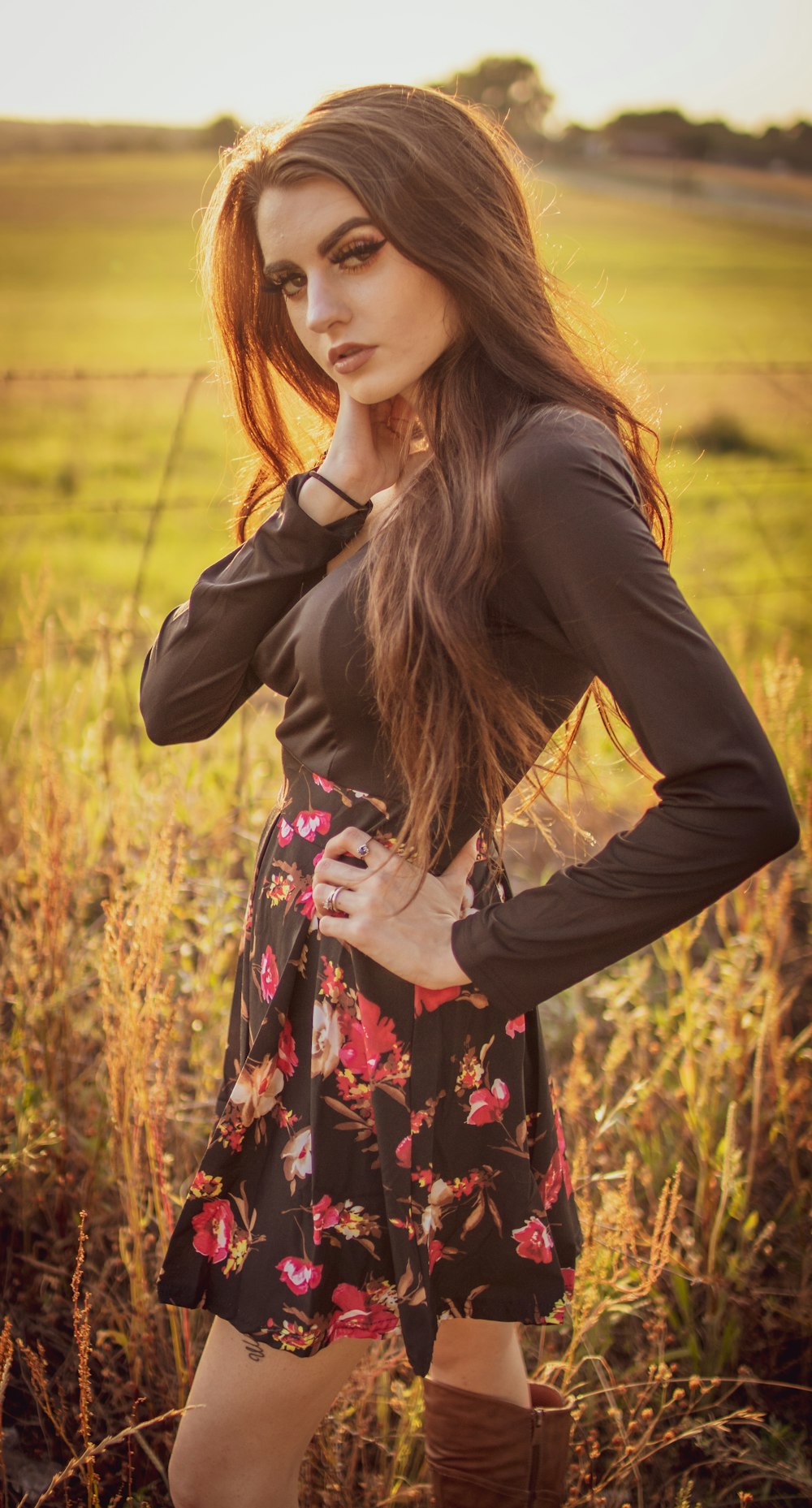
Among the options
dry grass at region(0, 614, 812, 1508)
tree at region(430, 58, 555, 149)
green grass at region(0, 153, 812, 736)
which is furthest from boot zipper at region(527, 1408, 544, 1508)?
tree at region(430, 58, 555, 149)

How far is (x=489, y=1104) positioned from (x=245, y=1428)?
1.57 feet

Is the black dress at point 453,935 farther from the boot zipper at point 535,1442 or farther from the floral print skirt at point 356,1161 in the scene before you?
the boot zipper at point 535,1442

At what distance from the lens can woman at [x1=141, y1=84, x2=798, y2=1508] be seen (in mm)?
1195

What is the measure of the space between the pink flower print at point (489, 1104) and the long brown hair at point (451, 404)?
A: 32cm

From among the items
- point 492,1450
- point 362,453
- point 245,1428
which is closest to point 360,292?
point 362,453

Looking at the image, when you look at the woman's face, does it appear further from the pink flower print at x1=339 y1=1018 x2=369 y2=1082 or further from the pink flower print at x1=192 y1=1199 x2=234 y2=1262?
the pink flower print at x1=192 y1=1199 x2=234 y2=1262

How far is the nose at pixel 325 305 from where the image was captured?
1.47 metres

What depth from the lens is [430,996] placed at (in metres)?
1.37

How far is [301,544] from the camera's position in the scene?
1.50m

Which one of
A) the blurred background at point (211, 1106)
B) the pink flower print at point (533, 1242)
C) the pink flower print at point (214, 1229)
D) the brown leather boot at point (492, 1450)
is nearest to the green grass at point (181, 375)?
the blurred background at point (211, 1106)

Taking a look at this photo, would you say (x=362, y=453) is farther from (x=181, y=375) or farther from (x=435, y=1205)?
(x=181, y=375)

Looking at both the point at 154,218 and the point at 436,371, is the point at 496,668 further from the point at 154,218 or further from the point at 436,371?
the point at 154,218

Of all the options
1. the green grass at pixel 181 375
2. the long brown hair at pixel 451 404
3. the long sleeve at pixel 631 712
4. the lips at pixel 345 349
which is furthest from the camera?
the green grass at pixel 181 375

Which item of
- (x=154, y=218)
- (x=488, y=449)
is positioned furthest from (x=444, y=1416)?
(x=154, y=218)
